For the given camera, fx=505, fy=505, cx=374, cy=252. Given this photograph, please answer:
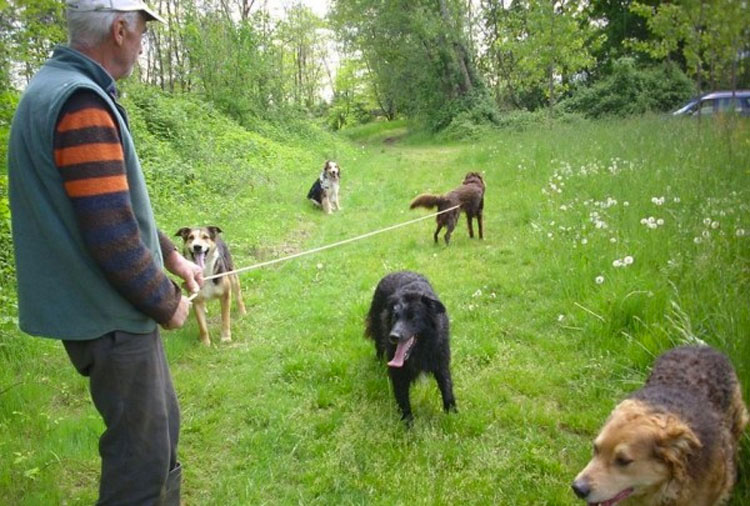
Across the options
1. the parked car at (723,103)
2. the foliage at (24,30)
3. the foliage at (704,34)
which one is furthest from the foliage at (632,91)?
the foliage at (24,30)

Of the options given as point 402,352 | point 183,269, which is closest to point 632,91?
point 402,352

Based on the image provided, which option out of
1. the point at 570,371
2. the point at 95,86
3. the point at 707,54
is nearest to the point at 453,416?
the point at 570,371

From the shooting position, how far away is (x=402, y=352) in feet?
11.7

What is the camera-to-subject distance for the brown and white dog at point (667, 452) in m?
2.32

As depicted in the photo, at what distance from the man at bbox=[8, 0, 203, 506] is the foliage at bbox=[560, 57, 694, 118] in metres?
3.87

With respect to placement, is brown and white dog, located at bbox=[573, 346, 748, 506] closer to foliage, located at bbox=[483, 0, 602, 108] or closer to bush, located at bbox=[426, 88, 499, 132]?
foliage, located at bbox=[483, 0, 602, 108]

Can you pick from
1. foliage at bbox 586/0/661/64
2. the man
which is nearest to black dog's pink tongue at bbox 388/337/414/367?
the man

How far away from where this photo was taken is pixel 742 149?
144 inches

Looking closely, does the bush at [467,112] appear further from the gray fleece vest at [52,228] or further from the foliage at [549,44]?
the gray fleece vest at [52,228]

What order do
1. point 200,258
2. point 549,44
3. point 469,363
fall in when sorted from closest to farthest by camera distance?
point 469,363 → point 200,258 → point 549,44

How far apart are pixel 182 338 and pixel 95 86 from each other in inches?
162

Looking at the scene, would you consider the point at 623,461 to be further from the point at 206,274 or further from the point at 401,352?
the point at 206,274

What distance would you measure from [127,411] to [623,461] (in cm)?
217

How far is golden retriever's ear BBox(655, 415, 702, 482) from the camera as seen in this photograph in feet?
7.52
